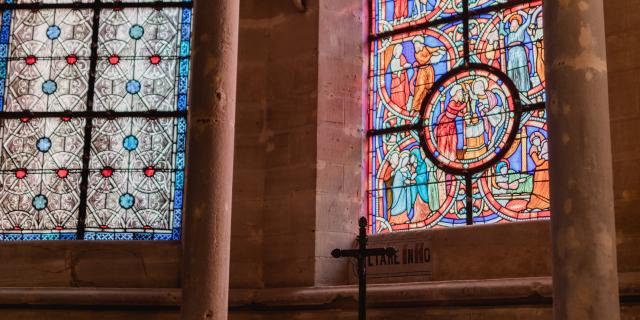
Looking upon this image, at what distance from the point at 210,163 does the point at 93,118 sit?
350 cm

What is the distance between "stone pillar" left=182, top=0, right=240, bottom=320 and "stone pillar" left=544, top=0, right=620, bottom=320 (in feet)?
7.13

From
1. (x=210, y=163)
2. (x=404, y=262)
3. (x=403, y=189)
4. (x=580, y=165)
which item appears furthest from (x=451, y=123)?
(x=580, y=165)

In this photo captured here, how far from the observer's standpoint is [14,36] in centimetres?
1058

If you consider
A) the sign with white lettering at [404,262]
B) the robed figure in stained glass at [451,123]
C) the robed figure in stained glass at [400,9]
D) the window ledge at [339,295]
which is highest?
the robed figure in stained glass at [400,9]

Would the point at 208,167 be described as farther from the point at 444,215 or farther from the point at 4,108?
the point at 4,108

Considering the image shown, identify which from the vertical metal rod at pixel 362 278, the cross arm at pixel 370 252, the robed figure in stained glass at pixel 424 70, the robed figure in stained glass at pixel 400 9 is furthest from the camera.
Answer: the robed figure in stained glass at pixel 400 9

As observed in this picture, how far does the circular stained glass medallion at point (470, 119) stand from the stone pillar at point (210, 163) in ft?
8.42

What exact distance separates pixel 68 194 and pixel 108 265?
2.92 feet

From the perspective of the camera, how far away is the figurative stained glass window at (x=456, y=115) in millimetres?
8875

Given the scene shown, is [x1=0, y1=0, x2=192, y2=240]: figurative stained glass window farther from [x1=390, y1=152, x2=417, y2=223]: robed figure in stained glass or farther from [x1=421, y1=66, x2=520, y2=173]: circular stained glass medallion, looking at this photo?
[x1=421, y1=66, x2=520, y2=173]: circular stained glass medallion

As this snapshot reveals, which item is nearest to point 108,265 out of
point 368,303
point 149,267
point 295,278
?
point 149,267

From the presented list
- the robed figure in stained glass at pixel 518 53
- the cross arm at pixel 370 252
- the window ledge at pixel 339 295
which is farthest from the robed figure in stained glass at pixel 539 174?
the cross arm at pixel 370 252

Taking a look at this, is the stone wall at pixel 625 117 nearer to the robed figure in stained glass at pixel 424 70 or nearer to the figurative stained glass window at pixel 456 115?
the figurative stained glass window at pixel 456 115

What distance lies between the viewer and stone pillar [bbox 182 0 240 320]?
6898 millimetres
